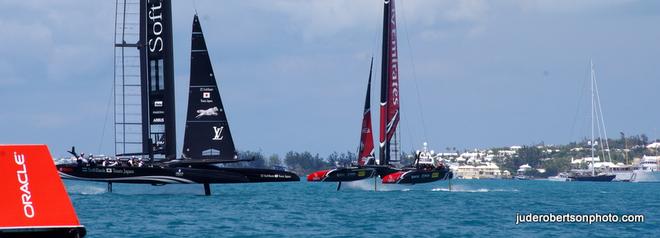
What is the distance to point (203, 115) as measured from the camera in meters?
54.3

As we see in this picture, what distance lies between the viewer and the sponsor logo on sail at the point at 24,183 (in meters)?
16.2

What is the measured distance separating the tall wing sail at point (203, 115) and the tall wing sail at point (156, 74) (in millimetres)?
972

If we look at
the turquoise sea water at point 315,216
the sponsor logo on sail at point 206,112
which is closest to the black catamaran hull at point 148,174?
the turquoise sea water at point 315,216

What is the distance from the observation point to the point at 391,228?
117 ft

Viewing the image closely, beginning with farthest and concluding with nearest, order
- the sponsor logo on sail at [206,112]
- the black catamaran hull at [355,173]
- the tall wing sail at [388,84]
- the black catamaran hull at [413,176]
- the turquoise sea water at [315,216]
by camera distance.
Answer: the tall wing sail at [388,84] < the black catamaran hull at [355,173] < the black catamaran hull at [413,176] < the sponsor logo on sail at [206,112] < the turquoise sea water at [315,216]

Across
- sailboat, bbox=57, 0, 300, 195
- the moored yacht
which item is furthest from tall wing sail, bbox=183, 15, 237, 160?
the moored yacht

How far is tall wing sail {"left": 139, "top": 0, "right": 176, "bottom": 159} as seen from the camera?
5406 centimetres

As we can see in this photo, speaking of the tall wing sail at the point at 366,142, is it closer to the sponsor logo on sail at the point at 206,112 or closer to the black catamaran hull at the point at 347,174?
the black catamaran hull at the point at 347,174

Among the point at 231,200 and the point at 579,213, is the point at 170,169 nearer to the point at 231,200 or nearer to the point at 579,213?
the point at 231,200

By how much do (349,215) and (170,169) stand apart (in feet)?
36.7

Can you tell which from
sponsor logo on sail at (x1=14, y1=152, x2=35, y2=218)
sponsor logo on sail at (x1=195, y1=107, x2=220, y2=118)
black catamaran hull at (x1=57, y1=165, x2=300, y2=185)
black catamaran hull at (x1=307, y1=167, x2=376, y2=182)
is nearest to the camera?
sponsor logo on sail at (x1=14, y1=152, x2=35, y2=218)

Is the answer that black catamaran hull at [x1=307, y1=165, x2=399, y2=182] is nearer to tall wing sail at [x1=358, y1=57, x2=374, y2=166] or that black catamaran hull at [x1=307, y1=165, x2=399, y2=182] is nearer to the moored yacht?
tall wing sail at [x1=358, y1=57, x2=374, y2=166]

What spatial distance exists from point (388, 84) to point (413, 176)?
7.16m

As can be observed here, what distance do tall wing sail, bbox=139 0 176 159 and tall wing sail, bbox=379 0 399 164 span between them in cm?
1878
